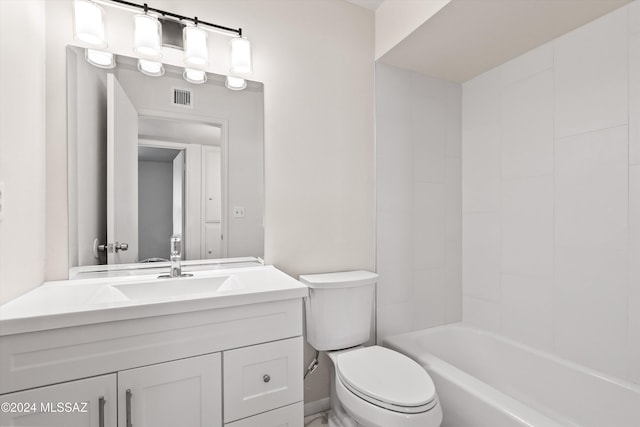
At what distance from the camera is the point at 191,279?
133 cm

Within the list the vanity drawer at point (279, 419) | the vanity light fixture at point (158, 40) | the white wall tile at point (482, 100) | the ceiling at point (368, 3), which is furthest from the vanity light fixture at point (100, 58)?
the white wall tile at point (482, 100)

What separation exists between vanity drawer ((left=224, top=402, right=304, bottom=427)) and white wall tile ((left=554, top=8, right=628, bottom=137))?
1.93 m

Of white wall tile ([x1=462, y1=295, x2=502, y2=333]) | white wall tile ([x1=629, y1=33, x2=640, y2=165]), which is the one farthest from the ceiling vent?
white wall tile ([x1=462, y1=295, x2=502, y2=333])

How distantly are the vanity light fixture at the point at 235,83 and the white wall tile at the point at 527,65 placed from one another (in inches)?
65.0

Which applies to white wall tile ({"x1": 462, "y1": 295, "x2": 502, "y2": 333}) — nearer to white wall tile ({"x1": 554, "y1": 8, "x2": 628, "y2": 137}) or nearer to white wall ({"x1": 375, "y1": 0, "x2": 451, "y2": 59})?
white wall tile ({"x1": 554, "y1": 8, "x2": 628, "y2": 137})

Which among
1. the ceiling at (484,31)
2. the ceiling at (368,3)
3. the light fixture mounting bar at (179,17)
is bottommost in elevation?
the light fixture mounting bar at (179,17)

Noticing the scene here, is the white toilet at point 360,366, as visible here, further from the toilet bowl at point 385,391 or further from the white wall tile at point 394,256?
the white wall tile at point 394,256

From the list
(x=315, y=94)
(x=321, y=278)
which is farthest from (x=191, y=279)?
(x=315, y=94)

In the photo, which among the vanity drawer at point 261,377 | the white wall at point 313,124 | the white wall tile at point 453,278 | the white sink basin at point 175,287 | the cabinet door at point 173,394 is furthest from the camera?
the white wall tile at point 453,278

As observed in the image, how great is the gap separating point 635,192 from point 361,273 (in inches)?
52.6

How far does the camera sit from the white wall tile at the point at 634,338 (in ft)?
4.57

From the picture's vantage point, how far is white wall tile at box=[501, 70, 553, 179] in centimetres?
176

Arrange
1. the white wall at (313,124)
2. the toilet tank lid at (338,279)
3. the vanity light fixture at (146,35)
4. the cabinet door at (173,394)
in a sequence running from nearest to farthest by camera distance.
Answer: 1. the cabinet door at (173,394)
2. the vanity light fixture at (146,35)
3. the toilet tank lid at (338,279)
4. the white wall at (313,124)

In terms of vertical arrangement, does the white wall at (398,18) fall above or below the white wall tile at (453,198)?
above
